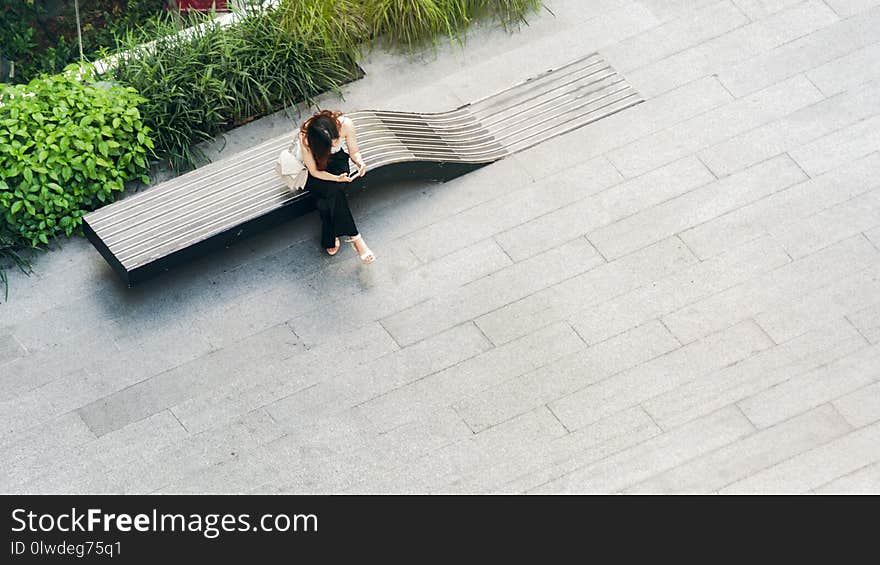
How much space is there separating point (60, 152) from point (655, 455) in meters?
4.70

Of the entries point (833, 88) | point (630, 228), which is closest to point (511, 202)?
point (630, 228)

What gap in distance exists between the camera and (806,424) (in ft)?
26.6

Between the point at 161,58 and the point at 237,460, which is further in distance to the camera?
the point at 161,58

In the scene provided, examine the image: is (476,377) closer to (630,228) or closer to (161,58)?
(630,228)

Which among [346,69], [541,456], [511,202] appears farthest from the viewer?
[346,69]

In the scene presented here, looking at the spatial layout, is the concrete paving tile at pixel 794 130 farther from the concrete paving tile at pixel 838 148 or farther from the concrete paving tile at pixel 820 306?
the concrete paving tile at pixel 820 306

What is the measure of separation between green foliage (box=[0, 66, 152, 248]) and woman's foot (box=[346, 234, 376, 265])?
67.5 inches

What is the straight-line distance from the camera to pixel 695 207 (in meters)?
9.17

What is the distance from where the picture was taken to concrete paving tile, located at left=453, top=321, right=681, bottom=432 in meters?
8.27

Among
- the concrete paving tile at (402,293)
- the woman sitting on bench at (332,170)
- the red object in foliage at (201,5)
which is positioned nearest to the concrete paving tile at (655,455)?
the concrete paving tile at (402,293)

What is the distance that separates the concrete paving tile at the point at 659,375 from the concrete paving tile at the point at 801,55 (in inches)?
92.1

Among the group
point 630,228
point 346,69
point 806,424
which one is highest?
point 346,69

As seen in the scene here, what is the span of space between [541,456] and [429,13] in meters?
4.01

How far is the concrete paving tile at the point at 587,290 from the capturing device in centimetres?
866
